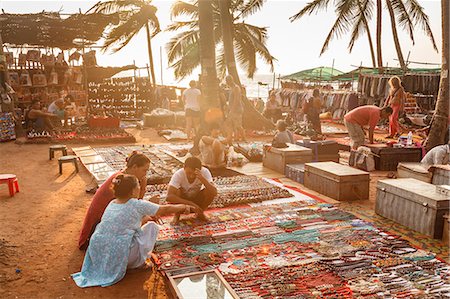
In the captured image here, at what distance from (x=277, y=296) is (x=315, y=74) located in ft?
74.8

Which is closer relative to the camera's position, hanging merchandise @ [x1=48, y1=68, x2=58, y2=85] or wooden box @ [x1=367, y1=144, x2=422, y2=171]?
wooden box @ [x1=367, y1=144, x2=422, y2=171]

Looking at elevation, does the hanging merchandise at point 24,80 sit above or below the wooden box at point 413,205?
above

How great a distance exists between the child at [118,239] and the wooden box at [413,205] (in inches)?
127

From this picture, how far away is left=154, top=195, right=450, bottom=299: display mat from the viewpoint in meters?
3.83

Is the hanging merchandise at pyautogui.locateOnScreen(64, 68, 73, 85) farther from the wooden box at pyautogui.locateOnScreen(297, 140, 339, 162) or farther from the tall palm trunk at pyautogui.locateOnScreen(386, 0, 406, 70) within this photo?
the tall palm trunk at pyautogui.locateOnScreen(386, 0, 406, 70)

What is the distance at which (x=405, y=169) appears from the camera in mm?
Answer: 7309

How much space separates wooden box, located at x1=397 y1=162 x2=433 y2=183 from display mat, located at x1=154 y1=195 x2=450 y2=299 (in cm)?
188

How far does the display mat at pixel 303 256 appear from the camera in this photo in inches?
151

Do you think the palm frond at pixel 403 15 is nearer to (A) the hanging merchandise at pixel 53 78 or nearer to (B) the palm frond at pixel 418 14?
(B) the palm frond at pixel 418 14

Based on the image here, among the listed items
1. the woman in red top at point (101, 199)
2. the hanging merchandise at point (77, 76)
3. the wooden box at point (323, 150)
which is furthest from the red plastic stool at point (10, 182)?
the hanging merchandise at point (77, 76)

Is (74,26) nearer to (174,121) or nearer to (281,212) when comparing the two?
(174,121)

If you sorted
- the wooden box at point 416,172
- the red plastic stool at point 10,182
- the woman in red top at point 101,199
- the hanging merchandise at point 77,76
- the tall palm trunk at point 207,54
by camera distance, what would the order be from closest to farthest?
1. the woman in red top at point 101,199
2. the wooden box at point 416,172
3. the red plastic stool at point 10,182
4. the tall palm trunk at point 207,54
5. the hanging merchandise at point 77,76

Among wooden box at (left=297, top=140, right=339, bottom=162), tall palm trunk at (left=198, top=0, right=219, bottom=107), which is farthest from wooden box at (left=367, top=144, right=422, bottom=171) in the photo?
tall palm trunk at (left=198, top=0, right=219, bottom=107)

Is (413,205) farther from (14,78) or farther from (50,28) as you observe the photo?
(14,78)
